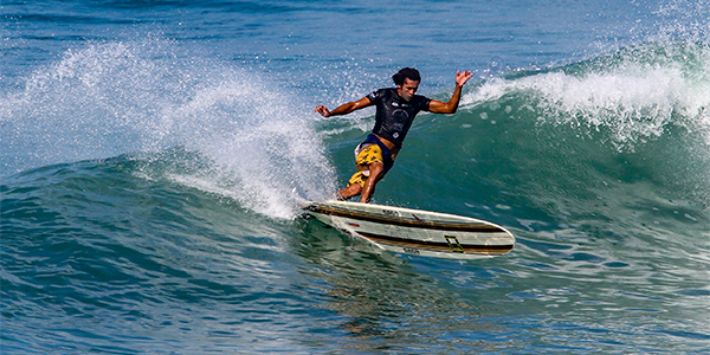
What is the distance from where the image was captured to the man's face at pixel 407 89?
9.78 metres

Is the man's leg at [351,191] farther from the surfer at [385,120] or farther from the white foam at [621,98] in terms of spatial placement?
the white foam at [621,98]

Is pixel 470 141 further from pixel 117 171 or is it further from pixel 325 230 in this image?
pixel 117 171

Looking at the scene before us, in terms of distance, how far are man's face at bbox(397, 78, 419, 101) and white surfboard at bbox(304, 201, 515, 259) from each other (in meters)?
1.09

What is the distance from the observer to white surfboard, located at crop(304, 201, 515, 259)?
9.35 m

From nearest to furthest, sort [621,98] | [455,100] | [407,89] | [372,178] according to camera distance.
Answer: [455,100] < [407,89] < [372,178] < [621,98]

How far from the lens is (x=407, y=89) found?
9852mm

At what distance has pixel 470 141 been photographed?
13.6 meters

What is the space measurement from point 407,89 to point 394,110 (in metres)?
0.26

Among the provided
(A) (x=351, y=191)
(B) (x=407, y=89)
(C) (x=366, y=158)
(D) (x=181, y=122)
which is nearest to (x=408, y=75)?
(B) (x=407, y=89)

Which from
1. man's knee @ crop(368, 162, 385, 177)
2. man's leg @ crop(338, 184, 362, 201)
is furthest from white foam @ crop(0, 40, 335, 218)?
man's knee @ crop(368, 162, 385, 177)

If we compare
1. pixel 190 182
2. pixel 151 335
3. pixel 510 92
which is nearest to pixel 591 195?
pixel 510 92

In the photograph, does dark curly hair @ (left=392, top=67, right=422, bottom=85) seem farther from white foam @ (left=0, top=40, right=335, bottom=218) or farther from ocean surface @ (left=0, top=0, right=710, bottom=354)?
white foam @ (left=0, top=40, right=335, bottom=218)

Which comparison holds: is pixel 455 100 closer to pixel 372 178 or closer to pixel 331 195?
pixel 372 178

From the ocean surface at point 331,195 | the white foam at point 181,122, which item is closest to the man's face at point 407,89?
the ocean surface at point 331,195
